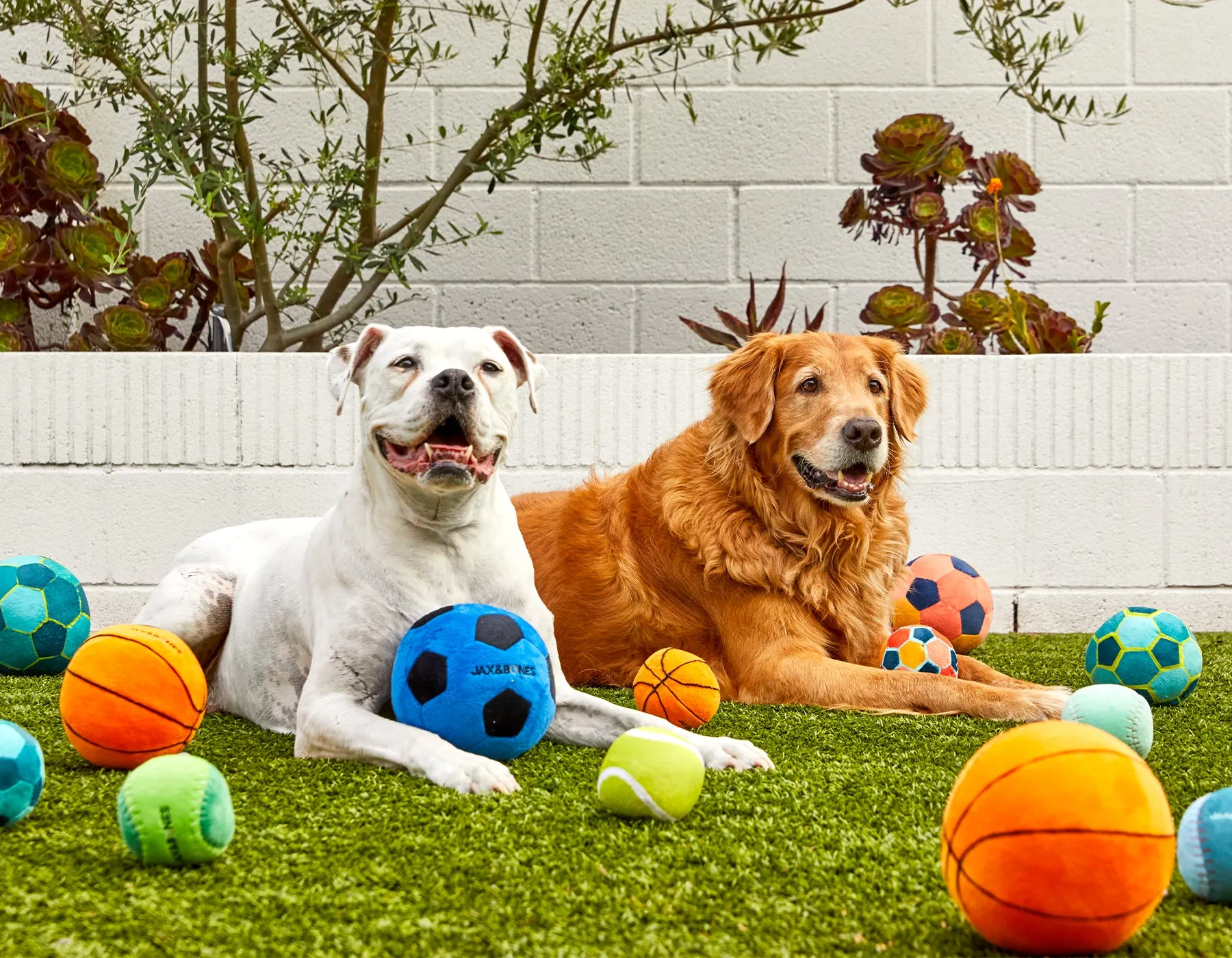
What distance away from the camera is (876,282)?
5.55 m

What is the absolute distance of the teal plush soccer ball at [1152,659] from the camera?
10.4 ft

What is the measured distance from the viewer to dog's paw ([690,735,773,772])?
7.81ft

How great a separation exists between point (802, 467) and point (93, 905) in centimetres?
235

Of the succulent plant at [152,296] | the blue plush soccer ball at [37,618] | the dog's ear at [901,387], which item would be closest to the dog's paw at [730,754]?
the dog's ear at [901,387]

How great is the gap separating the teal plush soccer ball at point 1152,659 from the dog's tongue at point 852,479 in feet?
2.52

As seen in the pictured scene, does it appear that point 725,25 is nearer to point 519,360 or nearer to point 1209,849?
point 519,360

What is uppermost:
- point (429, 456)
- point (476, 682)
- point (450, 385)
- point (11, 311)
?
point (11, 311)

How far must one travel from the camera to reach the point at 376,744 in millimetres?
2365

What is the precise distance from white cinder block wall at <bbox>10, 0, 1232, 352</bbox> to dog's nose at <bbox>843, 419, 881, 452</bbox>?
7.34 feet

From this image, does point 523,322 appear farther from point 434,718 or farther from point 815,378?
point 434,718

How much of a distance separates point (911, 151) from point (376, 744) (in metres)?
3.50

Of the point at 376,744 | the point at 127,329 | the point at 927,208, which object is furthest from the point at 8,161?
the point at 927,208

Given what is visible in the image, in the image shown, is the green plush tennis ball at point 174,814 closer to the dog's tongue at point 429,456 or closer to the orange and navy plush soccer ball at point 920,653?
the dog's tongue at point 429,456

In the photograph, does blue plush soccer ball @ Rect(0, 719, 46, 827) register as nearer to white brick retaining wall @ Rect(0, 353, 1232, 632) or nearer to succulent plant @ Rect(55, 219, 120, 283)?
white brick retaining wall @ Rect(0, 353, 1232, 632)
